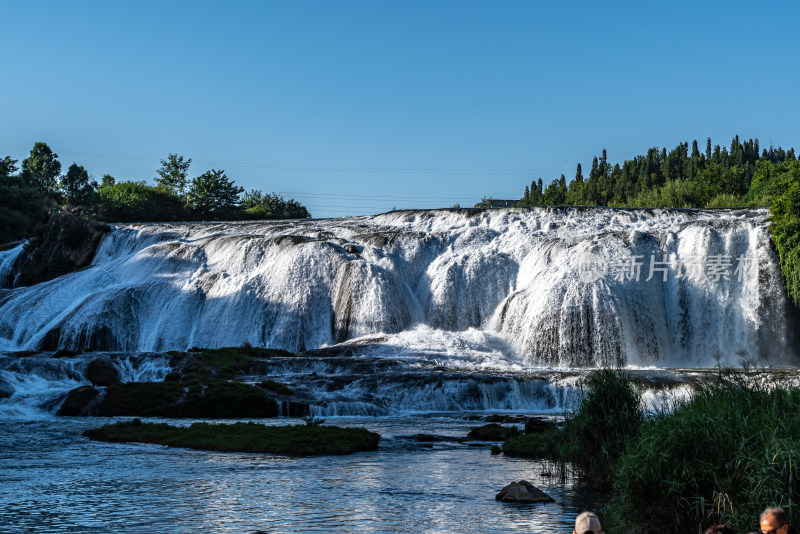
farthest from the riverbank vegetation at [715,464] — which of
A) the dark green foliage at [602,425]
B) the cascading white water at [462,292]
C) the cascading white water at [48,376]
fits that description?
the cascading white water at [462,292]

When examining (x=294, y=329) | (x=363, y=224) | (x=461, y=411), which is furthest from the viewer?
(x=363, y=224)

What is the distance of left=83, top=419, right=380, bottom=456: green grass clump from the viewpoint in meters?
21.4

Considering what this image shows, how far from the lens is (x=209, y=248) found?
174 feet

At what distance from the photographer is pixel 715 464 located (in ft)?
35.6

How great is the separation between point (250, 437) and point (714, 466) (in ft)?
45.8

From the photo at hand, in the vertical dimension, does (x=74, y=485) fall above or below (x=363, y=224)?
below

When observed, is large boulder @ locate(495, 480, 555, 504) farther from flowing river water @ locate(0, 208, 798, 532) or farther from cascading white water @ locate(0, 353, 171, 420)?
cascading white water @ locate(0, 353, 171, 420)

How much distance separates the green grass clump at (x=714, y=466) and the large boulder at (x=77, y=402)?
22.9m

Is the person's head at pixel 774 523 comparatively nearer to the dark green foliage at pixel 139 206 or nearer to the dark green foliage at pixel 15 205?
the dark green foliage at pixel 15 205

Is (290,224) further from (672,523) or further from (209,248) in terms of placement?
(672,523)

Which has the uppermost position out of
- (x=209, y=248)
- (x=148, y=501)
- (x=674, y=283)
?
(x=209, y=248)

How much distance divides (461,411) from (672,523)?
19.8 metres

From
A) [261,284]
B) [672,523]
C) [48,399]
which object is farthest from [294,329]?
[672,523]

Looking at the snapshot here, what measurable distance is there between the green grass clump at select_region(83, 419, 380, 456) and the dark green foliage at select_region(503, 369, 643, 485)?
6634mm
